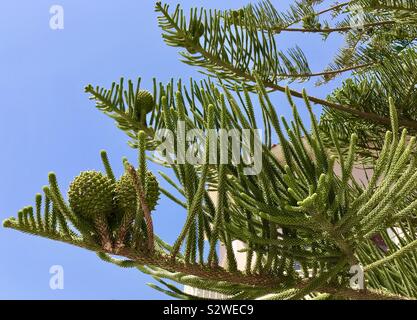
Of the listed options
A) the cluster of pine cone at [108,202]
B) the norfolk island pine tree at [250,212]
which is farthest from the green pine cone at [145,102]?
the cluster of pine cone at [108,202]

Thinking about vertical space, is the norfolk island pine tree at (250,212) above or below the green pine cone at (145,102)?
below

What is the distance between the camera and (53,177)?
859mm

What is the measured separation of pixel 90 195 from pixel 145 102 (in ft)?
2.61

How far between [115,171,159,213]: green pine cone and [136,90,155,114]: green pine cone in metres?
0.74

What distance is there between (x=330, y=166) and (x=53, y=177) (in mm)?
498

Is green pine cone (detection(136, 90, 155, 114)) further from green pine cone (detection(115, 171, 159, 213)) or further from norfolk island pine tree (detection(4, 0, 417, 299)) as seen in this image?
green pine cone (detection(115, 171, 159, 213))

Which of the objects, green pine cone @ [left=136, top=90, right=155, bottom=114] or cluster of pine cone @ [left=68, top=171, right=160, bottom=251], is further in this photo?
green pine cone @ [left=136, top=90, right=155, bottom=114]

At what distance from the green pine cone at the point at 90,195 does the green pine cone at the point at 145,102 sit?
753 mm

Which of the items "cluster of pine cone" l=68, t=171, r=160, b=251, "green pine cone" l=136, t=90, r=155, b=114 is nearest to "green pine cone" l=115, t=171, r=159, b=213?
"cluster of pine cone" l=68, t=171, r=160, b=251

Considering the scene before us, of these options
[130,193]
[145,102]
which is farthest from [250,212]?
[145,102]

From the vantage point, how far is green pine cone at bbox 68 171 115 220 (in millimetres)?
911

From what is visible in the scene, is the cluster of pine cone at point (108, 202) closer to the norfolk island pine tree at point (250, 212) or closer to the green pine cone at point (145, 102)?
the norfolk island pine tree at point (250, 212)

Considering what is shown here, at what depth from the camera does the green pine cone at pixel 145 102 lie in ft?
5.47
